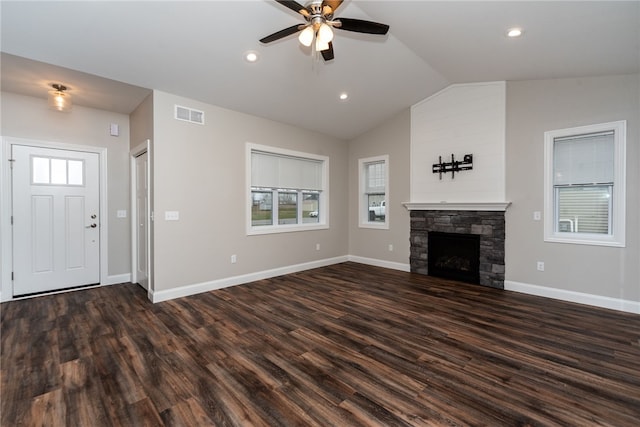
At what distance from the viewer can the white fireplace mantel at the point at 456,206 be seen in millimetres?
4453

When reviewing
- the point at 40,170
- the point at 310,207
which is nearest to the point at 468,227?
the point at 310,207

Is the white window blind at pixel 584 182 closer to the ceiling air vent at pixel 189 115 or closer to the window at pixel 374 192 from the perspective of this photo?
the window at pixel 374 192

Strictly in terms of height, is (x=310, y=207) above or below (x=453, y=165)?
below

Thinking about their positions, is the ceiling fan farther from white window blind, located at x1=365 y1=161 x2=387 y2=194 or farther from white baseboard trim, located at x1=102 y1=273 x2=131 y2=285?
white baseboard trim, located at x1=102 y1=273 x2=131 y2=285

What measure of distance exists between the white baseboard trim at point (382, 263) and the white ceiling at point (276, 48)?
3317mm

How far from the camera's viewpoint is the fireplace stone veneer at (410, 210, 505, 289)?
4531 mm

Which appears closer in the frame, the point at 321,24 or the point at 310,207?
the point at 321,24

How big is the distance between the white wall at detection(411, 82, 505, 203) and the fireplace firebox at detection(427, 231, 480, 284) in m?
0.67

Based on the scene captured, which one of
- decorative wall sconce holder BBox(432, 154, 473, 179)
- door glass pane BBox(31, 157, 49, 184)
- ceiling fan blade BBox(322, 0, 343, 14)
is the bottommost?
door glass pane BBox(31, 157, 49, 184)

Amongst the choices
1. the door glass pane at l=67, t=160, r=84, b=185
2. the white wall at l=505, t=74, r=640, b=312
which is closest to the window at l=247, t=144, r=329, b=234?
the door glass pane at l=67, t=160, r=84, b=185

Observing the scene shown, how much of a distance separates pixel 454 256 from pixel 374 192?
2.12m

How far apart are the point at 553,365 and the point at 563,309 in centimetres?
170

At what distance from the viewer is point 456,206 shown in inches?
193

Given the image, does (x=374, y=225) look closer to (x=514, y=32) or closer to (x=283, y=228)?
(x=283, y=228)
